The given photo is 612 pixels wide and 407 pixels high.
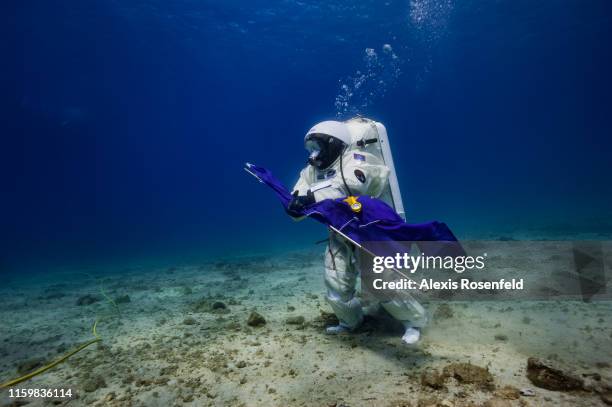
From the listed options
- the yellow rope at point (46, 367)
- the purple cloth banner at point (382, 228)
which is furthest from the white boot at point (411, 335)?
the yellow rope at point (46, 367)

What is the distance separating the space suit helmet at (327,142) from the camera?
4121 millimetres

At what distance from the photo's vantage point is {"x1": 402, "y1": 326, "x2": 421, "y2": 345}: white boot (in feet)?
12.2

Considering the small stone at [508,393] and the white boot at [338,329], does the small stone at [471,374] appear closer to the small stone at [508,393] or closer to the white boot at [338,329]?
the small stone at [508,393]

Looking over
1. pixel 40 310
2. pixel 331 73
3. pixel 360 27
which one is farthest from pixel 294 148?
pixel 40 310

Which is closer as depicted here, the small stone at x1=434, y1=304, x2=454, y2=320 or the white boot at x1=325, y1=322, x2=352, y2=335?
the white boot at x1=325, y1=322, x2=352, y2=335

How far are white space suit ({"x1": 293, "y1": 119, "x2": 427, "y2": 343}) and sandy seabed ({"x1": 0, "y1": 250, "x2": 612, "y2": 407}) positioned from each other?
269mm

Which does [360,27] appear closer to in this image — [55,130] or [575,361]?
[575,361]

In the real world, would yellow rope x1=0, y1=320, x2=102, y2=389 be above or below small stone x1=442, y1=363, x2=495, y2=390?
below

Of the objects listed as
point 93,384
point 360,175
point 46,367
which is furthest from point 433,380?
point 46,367

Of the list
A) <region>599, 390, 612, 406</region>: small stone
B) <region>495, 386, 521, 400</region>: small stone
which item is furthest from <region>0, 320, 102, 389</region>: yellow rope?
<region>599, 390, 612, 406</region>: small stone

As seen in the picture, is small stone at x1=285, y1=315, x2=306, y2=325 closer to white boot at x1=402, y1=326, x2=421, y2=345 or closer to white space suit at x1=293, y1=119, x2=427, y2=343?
white space suit at x1=293, y1=119, x2=427, y2=343

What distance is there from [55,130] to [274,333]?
68028mm

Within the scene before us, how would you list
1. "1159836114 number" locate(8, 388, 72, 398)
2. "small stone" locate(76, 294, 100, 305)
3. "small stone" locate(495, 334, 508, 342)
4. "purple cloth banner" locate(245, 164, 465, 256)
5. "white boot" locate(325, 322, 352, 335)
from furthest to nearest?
"small stone" locate(76, 294, 100, 305)
"white boot" locate(325, 322, 352, 335)
"small stone" locate(495, 334, 508, 342)
"purple cloth banner" locate(245, 164, 465, 256)
"1159836114 number" locate(8, 388, 72, 398)

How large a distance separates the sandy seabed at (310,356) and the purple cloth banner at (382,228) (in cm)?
114
